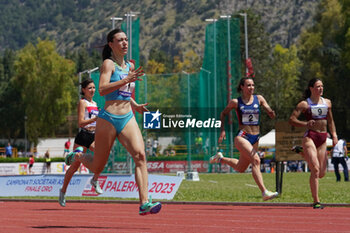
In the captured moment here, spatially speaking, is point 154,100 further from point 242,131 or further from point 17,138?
point 17,138

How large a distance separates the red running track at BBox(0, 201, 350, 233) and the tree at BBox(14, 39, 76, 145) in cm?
7859

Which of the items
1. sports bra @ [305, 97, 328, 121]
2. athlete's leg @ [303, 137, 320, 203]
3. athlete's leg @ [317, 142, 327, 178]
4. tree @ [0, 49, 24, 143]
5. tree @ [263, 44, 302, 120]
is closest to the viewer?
athlete's leg @ [303, 137, 320, 203]

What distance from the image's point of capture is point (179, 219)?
11344 millimetres

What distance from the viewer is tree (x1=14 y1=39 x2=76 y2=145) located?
92125 millimetres

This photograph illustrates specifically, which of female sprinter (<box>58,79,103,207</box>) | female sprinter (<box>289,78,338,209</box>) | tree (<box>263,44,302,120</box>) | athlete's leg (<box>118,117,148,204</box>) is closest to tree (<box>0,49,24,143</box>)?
tree (<box>263,44,302,120</box>)

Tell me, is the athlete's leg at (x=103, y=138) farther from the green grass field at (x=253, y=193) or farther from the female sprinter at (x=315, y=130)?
the green grass field at (x=253, y=193)

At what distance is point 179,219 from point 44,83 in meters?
83.0

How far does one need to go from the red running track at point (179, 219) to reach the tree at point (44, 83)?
258 feet

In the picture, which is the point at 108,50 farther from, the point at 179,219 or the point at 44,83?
the point at 44,83

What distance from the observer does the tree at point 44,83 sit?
302ft

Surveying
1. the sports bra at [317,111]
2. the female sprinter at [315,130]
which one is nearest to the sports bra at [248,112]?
the female sprinter at [315,130]

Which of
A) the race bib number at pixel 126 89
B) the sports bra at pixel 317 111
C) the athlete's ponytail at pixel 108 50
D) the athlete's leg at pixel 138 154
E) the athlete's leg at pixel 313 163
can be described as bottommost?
the athlete's leg at pixel 313 163

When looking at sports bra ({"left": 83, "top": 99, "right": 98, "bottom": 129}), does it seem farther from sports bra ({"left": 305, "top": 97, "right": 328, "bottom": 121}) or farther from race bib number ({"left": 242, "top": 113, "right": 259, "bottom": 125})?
sports bra ({"left": 305, "top": 97, "right": 328, "bottom": 121})

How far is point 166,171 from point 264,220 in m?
39.7
